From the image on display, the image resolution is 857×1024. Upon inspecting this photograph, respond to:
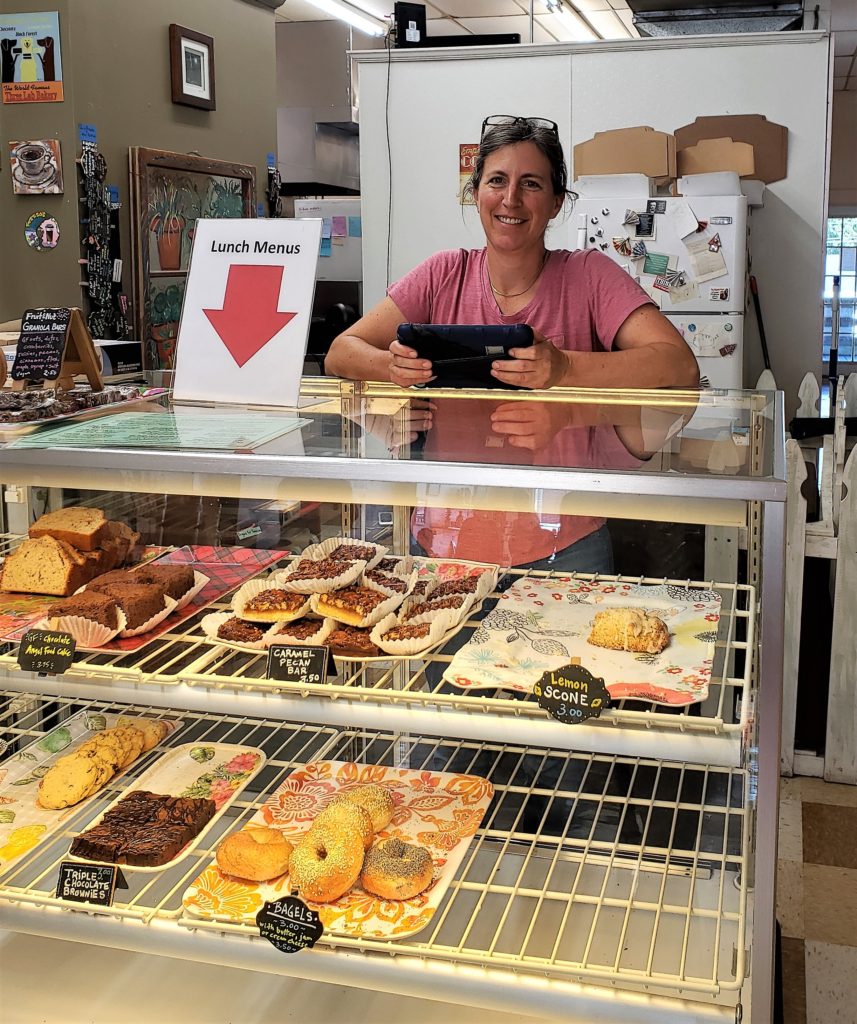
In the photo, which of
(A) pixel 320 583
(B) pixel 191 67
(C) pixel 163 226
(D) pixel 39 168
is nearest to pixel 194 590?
(A) pixel 320 583

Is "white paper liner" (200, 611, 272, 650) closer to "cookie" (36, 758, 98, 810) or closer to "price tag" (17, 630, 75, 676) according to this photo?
"price tag" (17, 630, 75, 676)

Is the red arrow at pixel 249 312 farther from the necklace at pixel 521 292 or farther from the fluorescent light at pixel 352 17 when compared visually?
the fluorescent light at pixel 352 17

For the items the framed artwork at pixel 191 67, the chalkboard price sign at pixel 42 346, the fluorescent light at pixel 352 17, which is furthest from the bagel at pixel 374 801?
the fluorescent light at pixel 352 17

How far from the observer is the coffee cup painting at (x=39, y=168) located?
4812mm

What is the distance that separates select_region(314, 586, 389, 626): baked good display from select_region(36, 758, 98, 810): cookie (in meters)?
0.53

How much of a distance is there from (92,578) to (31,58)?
3.85 m

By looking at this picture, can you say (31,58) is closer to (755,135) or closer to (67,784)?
(755,135)

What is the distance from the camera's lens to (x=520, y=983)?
1305 mm

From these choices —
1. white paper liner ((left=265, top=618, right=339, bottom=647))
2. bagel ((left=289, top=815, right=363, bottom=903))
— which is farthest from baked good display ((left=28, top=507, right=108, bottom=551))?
bagel ((left=289, top=815, right=363, bottom=903))

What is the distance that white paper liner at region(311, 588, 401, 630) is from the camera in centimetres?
164

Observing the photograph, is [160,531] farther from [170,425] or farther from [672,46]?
[672,46]

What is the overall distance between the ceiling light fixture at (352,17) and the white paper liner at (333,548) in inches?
260

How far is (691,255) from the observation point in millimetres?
4902

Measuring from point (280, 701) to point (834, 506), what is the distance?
8.96 ft
